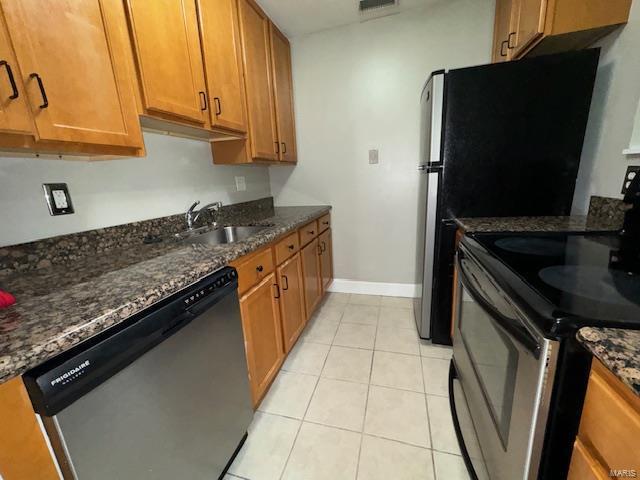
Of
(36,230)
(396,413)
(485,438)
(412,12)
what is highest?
(412,12)

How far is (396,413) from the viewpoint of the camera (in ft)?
4.44

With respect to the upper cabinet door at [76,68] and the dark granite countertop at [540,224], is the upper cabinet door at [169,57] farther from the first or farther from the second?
the dark granite countertop at [540,224]

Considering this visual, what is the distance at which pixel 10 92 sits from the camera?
0.68 metres

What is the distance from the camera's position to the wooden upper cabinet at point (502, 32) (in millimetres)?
1597

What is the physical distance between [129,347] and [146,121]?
1.08 meters

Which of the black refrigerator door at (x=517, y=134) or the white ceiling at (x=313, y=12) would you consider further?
the white ceiling at (x=313, y=12)

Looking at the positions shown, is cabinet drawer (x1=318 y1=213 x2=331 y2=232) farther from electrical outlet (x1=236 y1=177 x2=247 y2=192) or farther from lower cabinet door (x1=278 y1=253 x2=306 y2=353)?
electrical outlet (x1=236 y1=177 x2=247 y2=192)

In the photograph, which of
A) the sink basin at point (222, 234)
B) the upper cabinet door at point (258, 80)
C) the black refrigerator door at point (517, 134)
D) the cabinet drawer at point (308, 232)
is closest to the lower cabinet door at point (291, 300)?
the cabinet drawer at point (308, 232)

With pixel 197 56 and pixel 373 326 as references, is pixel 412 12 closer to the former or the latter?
pixel 197 56

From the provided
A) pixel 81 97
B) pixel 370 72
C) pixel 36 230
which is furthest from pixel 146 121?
pixel 370 72

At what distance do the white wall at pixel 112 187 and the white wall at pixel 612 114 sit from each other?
2.32 m

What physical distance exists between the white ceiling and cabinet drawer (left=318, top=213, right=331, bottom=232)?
5.26 ft

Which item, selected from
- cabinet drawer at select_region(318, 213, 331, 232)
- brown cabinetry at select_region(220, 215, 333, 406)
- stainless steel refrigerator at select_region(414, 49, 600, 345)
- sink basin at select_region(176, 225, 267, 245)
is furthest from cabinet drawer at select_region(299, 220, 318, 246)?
stainless steel refrigerator at select_region(414, 49, 600, 345)

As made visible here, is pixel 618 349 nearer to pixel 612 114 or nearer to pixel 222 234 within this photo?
pixel 612 114
